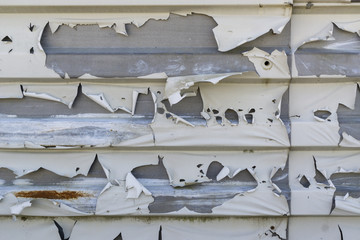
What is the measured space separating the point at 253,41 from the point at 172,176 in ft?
2.49

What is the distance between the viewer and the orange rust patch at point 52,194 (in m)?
1.52

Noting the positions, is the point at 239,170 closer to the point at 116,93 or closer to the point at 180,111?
the point at 180,111

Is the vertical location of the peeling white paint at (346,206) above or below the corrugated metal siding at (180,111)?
below

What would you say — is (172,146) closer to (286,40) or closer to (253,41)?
(253,41)

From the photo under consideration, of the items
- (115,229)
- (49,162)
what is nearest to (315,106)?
(115,229)

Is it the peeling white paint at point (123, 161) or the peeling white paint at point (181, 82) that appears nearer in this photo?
the peeling white paint at point (181, 82)

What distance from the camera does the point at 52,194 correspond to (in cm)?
153

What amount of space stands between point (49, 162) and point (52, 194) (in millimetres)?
157

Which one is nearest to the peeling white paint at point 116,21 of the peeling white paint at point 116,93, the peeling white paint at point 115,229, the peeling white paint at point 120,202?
the peeling white paint at point 116,93

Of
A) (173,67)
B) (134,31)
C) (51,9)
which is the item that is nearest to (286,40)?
(173,67)

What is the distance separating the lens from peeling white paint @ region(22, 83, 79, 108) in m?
1.52

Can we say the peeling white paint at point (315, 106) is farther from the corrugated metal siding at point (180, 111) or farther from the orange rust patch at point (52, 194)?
the orange rust patch at point (52, 194)

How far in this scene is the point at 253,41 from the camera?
149cm

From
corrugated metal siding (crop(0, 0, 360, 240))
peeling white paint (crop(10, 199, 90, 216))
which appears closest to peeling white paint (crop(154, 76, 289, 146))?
corrugated metal siding (crop(0, 0, 360, 240))
